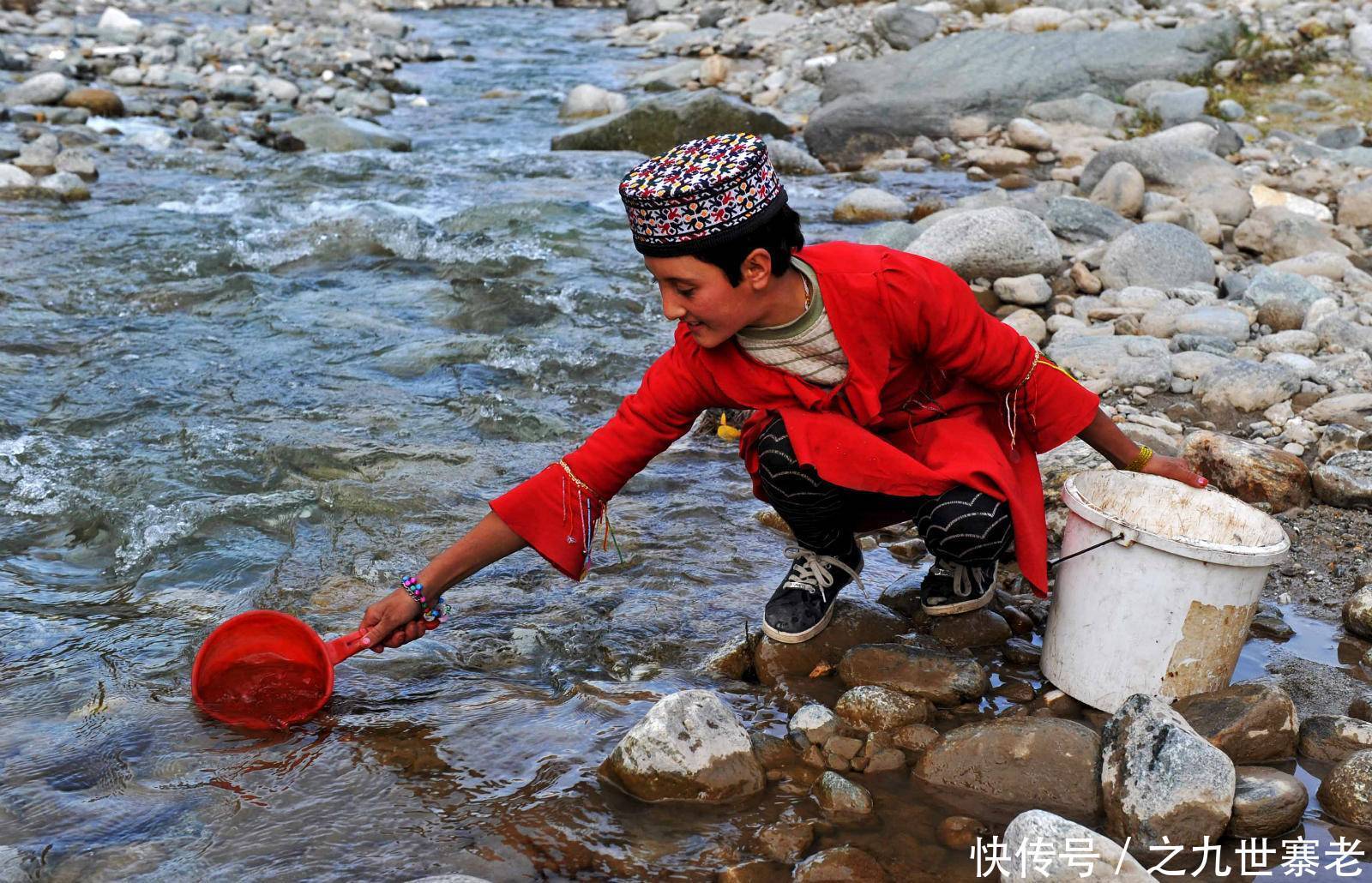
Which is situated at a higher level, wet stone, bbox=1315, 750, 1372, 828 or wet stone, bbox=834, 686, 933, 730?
wet stone, bbox=1315, 750, 1372, 828

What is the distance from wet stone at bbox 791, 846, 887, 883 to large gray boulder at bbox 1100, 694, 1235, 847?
47 cm

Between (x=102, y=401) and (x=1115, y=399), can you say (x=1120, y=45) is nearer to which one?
(x=1115, y=399)

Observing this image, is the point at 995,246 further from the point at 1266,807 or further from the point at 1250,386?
the point at 1266,807

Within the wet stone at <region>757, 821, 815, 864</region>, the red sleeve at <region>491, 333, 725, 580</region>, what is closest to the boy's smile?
the red sleeve at <region>491, 333, 725, 580</region>

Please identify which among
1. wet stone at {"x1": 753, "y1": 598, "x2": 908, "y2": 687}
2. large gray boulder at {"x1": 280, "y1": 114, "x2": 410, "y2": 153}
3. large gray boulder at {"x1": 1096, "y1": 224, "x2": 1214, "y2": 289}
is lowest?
large gray boulder at {"x1": 280, "y1": 114, "x2": 410, "y2": 153}

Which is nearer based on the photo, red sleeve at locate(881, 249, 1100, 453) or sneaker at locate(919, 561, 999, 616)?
red sleeve at locate(881, 249, 1100, 453)

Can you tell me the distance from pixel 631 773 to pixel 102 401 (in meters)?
3.27

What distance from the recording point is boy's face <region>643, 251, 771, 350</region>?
2508 millimetres

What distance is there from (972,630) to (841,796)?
0.77 m

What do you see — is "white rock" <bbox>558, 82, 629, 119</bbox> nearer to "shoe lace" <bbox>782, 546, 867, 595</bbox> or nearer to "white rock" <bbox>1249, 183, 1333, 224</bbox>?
"white rock" <bbox>1249, 183, 1333, 224</bbox>

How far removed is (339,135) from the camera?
1017 cm

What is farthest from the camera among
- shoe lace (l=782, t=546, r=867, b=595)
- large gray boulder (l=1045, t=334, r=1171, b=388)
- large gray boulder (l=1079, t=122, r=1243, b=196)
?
large gray boulder (l=1079, t=122, r=1243, b=196)

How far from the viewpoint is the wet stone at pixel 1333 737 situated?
2523mm

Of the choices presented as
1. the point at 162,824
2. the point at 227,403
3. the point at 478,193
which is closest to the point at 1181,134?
→ the point at 478,193
